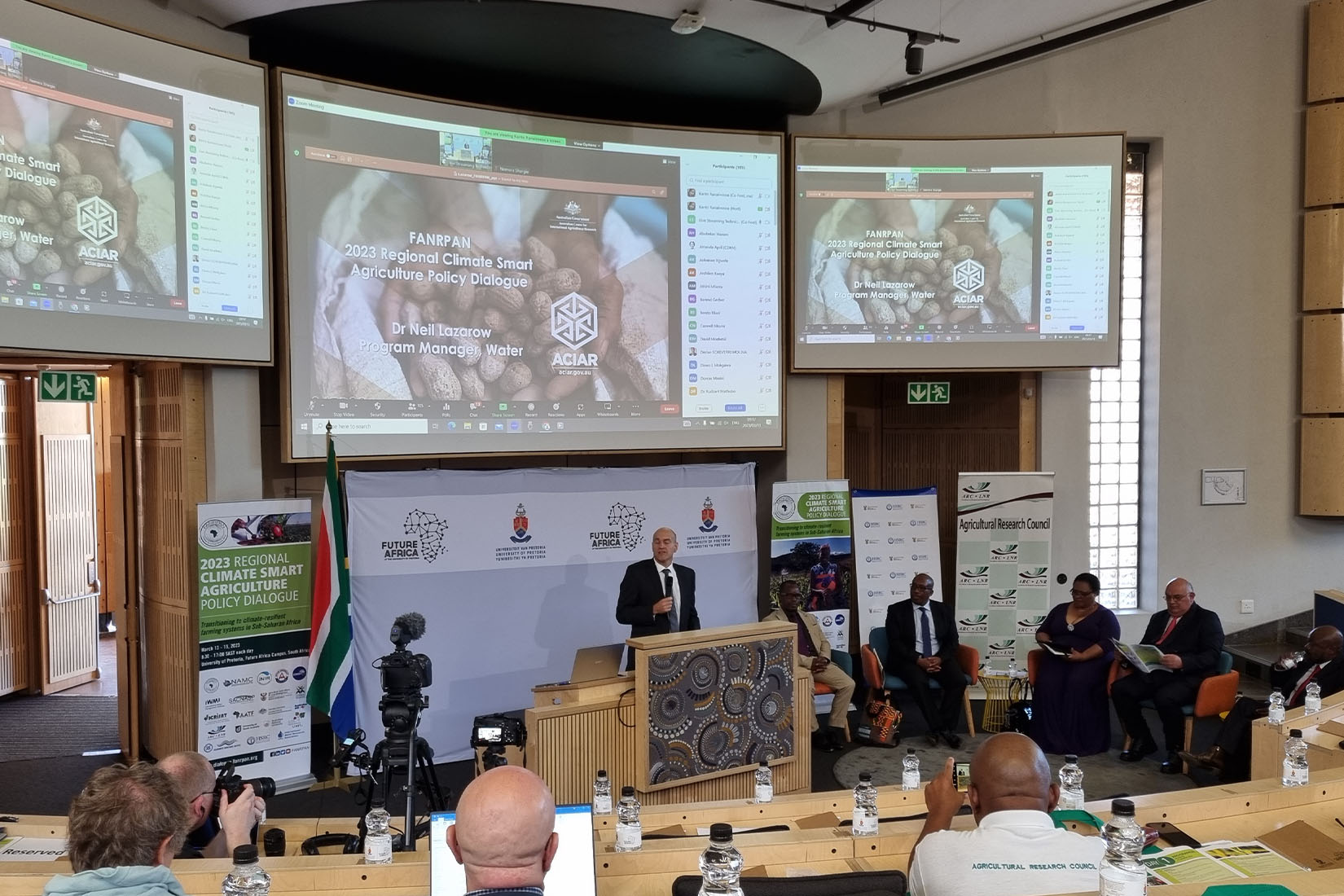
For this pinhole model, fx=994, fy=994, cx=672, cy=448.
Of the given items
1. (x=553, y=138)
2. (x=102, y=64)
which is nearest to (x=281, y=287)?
(x=102, y=64)

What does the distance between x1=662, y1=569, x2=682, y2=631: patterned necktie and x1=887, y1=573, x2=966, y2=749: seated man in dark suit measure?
171 centimetres

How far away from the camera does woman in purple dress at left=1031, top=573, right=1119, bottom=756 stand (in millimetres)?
6008

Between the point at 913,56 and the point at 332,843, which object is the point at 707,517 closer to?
the point at 913,56

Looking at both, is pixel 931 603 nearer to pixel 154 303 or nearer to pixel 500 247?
pixel 500 247

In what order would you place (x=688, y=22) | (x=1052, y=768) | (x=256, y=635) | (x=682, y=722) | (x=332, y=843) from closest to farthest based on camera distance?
1. (x=332, y=843)
2. (x=682, y=722)
3. (x=256, y=635)
4. (x=688, y=22)
5. (x=1052, y=768)

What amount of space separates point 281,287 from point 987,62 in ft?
16.4

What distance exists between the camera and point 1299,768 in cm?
300

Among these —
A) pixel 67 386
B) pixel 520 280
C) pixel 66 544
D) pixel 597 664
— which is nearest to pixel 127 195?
pixel 67 386

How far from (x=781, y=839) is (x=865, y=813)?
248mm

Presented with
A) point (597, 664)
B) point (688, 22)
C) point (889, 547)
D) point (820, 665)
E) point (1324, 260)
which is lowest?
point (820, 665)

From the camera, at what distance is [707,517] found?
7.07m

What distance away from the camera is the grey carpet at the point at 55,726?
6066 mm

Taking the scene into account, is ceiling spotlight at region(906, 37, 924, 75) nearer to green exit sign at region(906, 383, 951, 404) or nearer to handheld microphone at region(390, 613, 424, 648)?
green exit sign at region(906, 383, 951, 404)

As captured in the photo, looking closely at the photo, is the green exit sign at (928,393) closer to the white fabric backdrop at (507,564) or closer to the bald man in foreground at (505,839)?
the white fabric backdrop at (507,564)
